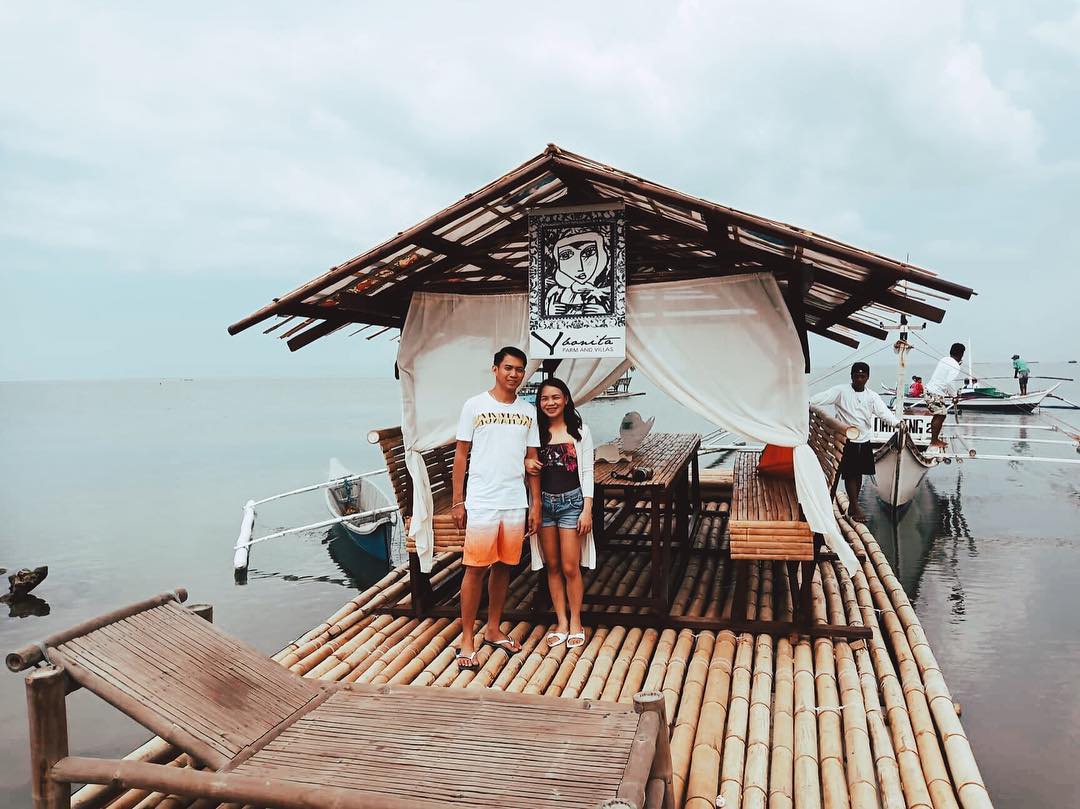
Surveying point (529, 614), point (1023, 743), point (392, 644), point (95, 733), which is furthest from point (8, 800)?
point (1023, 743)

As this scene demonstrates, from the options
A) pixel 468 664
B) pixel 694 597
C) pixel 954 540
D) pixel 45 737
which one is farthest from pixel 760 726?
pixel 954 540

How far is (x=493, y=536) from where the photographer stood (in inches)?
155

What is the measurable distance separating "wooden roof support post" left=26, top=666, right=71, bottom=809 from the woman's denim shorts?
2.47 meters

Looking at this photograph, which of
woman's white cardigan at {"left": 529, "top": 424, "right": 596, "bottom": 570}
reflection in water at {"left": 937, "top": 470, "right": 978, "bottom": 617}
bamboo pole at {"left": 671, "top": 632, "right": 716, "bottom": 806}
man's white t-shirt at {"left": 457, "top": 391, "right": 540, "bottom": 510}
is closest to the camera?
bamboo pole at {"left": 671, "top": 632, "right": 716, "bottom": 806}

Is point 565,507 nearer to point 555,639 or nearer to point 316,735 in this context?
point 555,639

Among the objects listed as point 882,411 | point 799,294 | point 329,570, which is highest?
point 799,294

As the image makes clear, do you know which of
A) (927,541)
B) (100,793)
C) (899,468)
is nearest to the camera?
(100,793)

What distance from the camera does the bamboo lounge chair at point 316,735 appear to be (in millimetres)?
2408

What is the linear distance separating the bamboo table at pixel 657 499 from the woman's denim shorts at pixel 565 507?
550mm

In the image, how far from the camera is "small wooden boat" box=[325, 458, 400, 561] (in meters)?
10.3

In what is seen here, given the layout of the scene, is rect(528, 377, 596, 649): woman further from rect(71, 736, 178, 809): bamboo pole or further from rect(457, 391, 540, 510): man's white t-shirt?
rect(71, 736, 178, 809): bamboo pole

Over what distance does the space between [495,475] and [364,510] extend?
8366 millimetres

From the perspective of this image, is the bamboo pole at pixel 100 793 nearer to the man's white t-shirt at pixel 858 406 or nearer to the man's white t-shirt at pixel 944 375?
the man's white t-shirt at pixel 858 406

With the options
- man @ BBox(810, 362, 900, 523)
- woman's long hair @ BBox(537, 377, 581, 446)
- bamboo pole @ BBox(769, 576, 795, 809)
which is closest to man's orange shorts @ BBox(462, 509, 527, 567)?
woman's long hair @ BBox(537, 377, 581, 446)
